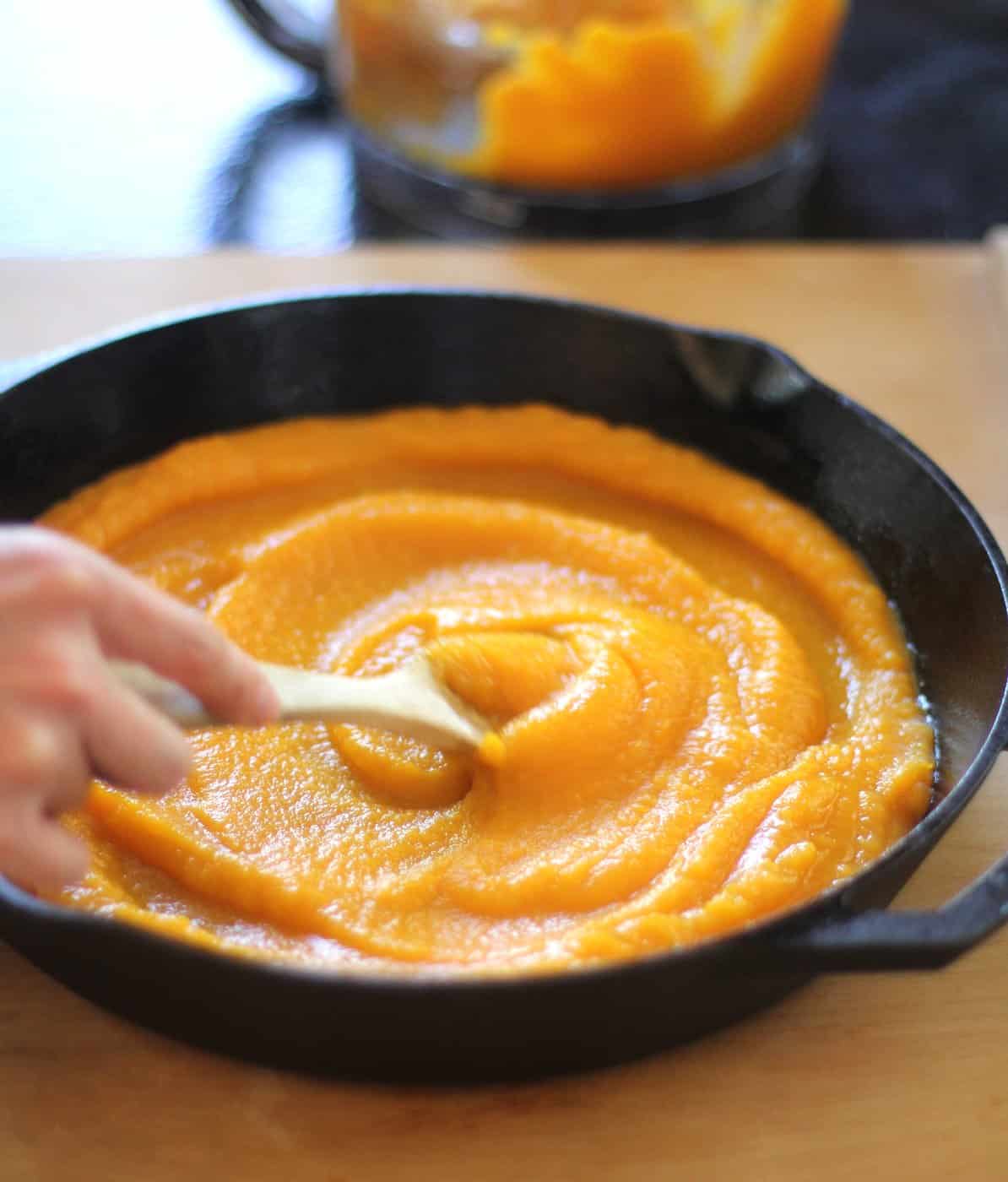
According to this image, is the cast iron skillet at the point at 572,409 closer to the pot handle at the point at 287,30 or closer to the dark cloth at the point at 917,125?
the dark cloth at the point at 917,125

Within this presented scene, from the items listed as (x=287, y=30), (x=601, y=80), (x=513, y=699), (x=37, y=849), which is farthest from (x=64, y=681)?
(x=287, y=30)

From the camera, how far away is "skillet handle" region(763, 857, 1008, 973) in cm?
96

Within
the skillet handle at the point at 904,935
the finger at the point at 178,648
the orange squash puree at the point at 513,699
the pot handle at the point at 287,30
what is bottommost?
Result: the orange squash puree at the point at 513,699

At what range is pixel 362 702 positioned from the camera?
3.87ft

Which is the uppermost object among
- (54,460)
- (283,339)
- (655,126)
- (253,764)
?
(655,126)

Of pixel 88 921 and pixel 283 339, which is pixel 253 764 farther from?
pixel 283 339

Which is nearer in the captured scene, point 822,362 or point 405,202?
point 822,362

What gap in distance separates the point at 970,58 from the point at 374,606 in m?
1.91

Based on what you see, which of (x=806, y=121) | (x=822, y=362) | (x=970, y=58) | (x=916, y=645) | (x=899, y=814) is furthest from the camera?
(x=970, y=58)

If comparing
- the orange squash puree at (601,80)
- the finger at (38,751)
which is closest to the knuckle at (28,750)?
the finger at (38,751)

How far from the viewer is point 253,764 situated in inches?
52.2

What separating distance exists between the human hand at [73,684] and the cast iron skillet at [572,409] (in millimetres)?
62

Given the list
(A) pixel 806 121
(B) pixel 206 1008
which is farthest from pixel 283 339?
(A) pixel 806 121

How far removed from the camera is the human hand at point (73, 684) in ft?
3.00
